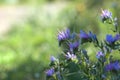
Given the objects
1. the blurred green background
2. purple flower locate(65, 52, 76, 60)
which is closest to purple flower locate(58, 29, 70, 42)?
purple flower locate(65, 52, 76, 60)

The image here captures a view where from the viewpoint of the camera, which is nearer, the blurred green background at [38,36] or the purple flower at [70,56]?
the purple flower at [70,56]

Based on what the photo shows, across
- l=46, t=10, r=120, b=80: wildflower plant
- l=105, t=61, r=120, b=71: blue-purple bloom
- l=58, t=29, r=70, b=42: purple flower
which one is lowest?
l=105, t=61, r=120, b=71: blue-purple bloom

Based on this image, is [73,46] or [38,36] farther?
[38,36]

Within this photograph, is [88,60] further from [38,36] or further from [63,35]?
[38,36]

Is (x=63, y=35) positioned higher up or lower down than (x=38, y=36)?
lower down

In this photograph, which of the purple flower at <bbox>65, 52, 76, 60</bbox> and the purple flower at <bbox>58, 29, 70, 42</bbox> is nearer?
the purple flower at <bbox>65, 52, 76, 60</bbox>

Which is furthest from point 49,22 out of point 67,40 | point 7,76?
point 67,40

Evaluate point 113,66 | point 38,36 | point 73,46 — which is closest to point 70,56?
point 73,46

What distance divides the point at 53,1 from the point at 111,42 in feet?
38.1

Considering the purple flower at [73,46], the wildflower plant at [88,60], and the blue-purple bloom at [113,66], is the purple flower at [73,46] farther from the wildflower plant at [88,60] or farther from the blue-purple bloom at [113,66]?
the blue-purple bloom at [113,66]

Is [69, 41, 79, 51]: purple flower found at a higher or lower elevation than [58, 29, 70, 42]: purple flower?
lower

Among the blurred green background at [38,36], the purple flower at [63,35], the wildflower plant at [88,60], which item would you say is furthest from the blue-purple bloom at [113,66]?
the blurred green background at [38,36]

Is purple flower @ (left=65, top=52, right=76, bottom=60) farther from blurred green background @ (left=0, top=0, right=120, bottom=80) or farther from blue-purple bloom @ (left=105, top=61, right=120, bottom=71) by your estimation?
blurred green background @ (left=0, top=0, right=120, bottom=80)

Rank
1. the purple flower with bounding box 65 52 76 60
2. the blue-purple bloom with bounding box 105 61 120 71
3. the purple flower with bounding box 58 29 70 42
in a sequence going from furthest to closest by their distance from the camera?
the purple flower with bounding box 58 29 70 42 → the purple flower with bounding box 65 52 76 60 → the blue-purple bloom with bounding box 105 61 120 71
